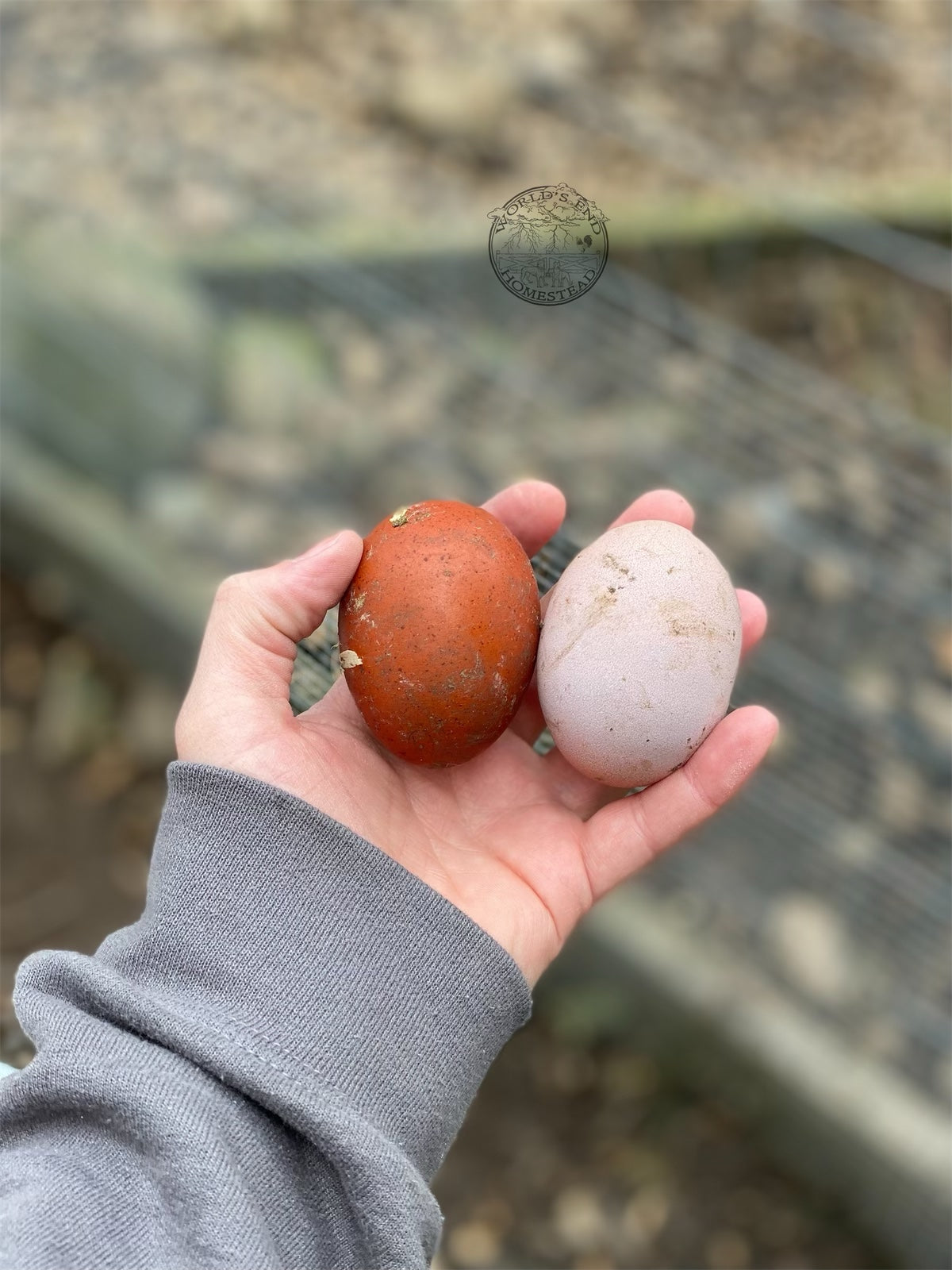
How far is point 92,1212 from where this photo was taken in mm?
937

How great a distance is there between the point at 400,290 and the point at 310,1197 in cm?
183

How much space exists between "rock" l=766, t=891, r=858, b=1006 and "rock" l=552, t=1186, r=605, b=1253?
0.53 m

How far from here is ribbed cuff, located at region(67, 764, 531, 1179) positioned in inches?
42.3

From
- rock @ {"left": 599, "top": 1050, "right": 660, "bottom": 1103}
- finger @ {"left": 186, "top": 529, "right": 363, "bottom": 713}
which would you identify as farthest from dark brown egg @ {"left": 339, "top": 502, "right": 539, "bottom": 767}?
rock @ {"left": 599, "top": 1050, "right": 660, "bottom": 1103}

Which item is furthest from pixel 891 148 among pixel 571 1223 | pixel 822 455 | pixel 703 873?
pixel 571 1223

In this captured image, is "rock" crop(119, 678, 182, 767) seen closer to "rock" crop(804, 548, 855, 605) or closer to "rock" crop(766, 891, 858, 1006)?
"rock" crop(766, 891, 858, 1006)

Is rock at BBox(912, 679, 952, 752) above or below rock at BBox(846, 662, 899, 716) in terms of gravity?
below

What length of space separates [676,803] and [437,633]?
1.20ft

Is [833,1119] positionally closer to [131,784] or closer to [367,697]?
[367,697]

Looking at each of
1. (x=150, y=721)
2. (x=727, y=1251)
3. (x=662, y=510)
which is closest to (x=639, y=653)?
(x=662, y=510)

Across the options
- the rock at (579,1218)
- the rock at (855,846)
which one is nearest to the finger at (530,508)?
the rock at (855,846)

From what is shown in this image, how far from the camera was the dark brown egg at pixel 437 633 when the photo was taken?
4.02 ft

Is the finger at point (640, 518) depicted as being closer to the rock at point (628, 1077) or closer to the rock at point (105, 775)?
the rock at point (628, 1077)

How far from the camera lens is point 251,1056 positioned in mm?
1021
